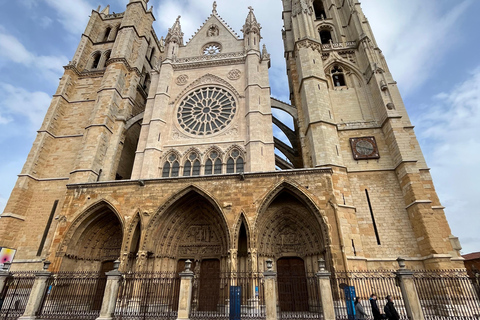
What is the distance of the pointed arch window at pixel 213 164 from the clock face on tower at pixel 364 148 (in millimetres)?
6507

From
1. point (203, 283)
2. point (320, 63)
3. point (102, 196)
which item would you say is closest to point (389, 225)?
point (203, 283)

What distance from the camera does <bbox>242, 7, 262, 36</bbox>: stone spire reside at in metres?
17.3

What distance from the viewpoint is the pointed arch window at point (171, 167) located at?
43.8 ft

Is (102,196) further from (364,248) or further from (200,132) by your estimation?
(364,248)

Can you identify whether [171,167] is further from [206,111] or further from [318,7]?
[318,7]

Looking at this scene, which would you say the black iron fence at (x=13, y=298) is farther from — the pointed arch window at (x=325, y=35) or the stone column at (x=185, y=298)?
the pointed arch window at (x=325, y=35)

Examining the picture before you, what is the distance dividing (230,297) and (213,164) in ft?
22.3

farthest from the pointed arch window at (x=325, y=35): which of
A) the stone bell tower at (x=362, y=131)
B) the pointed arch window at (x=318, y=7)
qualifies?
the pointed arch window at (x=318, y=7)

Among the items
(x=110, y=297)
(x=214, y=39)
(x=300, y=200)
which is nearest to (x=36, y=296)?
(x=110, y=297)

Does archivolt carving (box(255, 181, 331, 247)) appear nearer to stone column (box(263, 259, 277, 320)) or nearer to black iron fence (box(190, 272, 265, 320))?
black iron fence (box(190, 272, 265, 320))

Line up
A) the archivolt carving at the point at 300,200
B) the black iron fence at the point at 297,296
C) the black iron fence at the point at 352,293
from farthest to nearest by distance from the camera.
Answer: the archivolt carving at the point at 300,200 → the black iron fence at the point at 297,296 → the black iron fence at the point at 352,293

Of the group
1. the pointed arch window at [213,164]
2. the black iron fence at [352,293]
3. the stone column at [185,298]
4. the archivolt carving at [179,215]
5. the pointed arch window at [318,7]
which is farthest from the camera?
the pointed arch window at [318,7]

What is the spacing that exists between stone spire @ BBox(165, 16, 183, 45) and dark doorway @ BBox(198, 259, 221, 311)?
14.5 m

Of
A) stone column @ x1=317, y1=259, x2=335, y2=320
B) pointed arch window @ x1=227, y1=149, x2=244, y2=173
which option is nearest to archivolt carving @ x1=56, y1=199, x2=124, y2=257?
pointed arch window @ x1=227, y1=149, x2=244, y2=173
